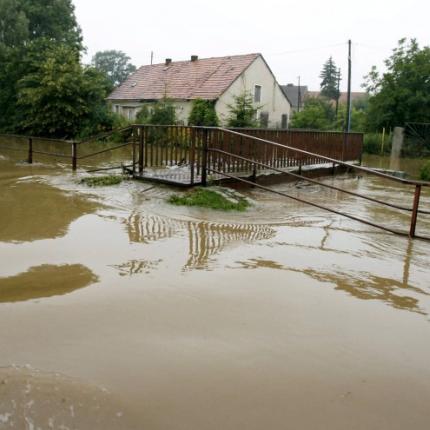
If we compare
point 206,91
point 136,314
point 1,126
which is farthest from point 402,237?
point 1,126

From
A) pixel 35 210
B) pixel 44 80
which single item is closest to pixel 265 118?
pixel 44 80

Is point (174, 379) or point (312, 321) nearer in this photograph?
point (174, 379)

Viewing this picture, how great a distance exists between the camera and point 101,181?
10.2 m

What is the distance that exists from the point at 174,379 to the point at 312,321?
1387mm

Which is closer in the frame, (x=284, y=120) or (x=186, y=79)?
(x=186, y=79)

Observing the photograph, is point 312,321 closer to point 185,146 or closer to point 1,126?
point 185,146

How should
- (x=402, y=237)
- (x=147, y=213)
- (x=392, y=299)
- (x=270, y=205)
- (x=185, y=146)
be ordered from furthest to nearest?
(x=185, y=146) → (x=270, y=205) → (x=147, y=213) → (x=402, y=237) → (x=392, y=299)

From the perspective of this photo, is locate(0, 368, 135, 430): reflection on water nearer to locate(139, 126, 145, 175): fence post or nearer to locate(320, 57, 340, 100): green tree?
locate(139, 126, 145, 175): fence post

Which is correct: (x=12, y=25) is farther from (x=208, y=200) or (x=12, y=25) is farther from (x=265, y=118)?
(x=208, y=200)

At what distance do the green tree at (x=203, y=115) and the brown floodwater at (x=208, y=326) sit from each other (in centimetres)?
1961

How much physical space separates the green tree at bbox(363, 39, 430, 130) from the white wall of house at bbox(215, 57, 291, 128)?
23.9ft

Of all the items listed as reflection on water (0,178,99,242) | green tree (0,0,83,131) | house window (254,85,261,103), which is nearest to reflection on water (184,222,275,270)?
reflection on water (0,178,99,242)

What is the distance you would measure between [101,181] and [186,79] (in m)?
26.2

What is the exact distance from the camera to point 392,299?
4.50 metres
